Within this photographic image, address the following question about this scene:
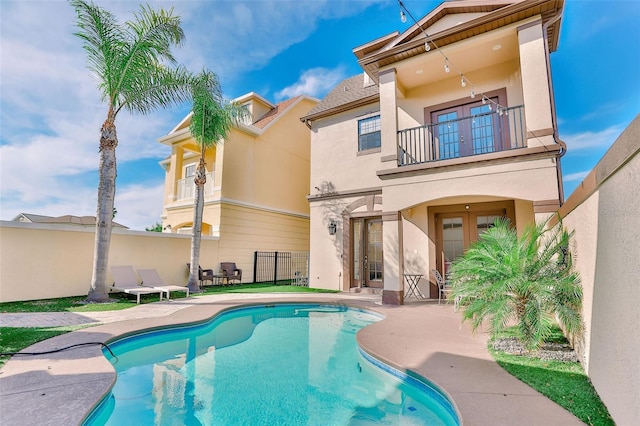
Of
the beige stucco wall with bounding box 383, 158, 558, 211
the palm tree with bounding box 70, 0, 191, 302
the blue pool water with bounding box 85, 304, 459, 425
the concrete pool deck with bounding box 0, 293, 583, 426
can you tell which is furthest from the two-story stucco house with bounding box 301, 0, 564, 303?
the palm tree with bounding box 70, 0, 191, 302

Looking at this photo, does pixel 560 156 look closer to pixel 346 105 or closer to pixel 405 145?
pixel 405 145

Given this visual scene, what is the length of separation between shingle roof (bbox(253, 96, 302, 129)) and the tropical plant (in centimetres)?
1430

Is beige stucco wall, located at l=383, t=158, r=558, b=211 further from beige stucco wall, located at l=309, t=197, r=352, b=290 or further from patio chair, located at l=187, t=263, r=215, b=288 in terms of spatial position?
patio chair, located at l=187, t=263, r=215, b=288

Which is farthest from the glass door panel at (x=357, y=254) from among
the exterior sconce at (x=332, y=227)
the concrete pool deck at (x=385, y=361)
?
the concrete pool deck at (x=385, y=361)

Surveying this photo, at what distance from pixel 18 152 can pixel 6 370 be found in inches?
375

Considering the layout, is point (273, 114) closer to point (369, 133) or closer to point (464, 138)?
point (369, 133)

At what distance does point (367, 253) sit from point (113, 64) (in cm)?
1007

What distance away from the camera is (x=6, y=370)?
12.9 ft

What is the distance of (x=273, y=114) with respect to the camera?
61.1 feet

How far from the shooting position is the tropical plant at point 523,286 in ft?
13.9

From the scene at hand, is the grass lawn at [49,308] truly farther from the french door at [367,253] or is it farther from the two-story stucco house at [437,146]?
the two-story stucco house at [437,146]

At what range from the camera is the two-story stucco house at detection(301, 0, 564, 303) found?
7395 millimetres

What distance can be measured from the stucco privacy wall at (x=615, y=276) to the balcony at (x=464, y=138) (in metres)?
5.71

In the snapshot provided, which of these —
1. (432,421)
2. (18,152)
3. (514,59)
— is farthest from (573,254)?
(18,152)
